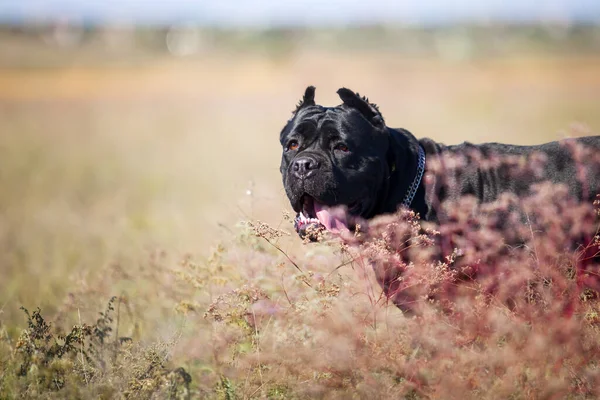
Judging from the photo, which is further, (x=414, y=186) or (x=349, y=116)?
(x=349, y=116)

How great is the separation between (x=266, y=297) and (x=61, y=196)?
8909mm

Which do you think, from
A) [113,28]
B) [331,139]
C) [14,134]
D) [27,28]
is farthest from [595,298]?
[113,28]

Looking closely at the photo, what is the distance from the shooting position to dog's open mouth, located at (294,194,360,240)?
14.8 ft

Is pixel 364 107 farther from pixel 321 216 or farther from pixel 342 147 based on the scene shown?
pixel 321 216

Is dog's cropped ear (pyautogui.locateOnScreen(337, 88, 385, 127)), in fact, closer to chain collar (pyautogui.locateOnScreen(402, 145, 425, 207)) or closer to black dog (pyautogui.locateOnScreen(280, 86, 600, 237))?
black dog (pyautogui.locateOnScreen(280, 86, 600, 237))

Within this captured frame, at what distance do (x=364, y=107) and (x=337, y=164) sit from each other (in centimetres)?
51

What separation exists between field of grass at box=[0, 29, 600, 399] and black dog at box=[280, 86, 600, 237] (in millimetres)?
289

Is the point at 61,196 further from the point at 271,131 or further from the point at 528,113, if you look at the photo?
the point at 528,113

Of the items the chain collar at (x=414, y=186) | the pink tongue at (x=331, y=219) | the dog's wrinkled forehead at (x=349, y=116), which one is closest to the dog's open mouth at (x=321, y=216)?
the pink tongue at (x=331, y=219)

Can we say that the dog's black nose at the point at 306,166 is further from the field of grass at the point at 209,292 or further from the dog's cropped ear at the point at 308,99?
the dog's cropped ear at the point at 308,99

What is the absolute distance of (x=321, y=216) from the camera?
461cm

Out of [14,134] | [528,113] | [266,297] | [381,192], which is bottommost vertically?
[266,297]

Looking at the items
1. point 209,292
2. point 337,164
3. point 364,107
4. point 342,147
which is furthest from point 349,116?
point 209,292

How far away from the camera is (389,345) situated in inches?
141
